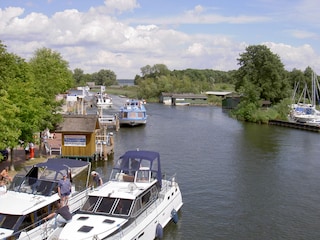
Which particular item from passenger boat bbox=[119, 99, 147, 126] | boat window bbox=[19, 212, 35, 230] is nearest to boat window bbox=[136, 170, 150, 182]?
boat window bbox=[19, 212, 35, 230]

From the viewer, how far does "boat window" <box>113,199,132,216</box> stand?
64.1 feet

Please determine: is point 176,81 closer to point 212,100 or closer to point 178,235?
point 212,100

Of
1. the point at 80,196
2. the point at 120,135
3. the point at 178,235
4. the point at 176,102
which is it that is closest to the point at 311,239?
the point at 178,235

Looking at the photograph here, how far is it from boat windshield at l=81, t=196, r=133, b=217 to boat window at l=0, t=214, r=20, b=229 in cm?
321

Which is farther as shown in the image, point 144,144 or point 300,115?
point 300,115

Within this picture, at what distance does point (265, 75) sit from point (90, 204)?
84187 millimetres

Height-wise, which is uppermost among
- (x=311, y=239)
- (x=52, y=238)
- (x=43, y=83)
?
(x=43, y=83)

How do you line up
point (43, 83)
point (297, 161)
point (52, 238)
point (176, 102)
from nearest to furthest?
point (52, 238) → point (43, 83) → point (297, 161) → point (176, 102)

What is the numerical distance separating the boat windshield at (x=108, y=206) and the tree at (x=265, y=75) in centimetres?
7341

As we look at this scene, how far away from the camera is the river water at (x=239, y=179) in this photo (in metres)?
23.6

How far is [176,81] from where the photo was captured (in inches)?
6112

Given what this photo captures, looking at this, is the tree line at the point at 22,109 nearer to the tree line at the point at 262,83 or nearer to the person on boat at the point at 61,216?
the person on boat at the point at 61,216

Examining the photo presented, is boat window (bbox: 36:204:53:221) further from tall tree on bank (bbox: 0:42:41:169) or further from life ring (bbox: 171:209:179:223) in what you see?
life ring (bbox: 171:209:179:223)

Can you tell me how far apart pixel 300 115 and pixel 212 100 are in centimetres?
5397
